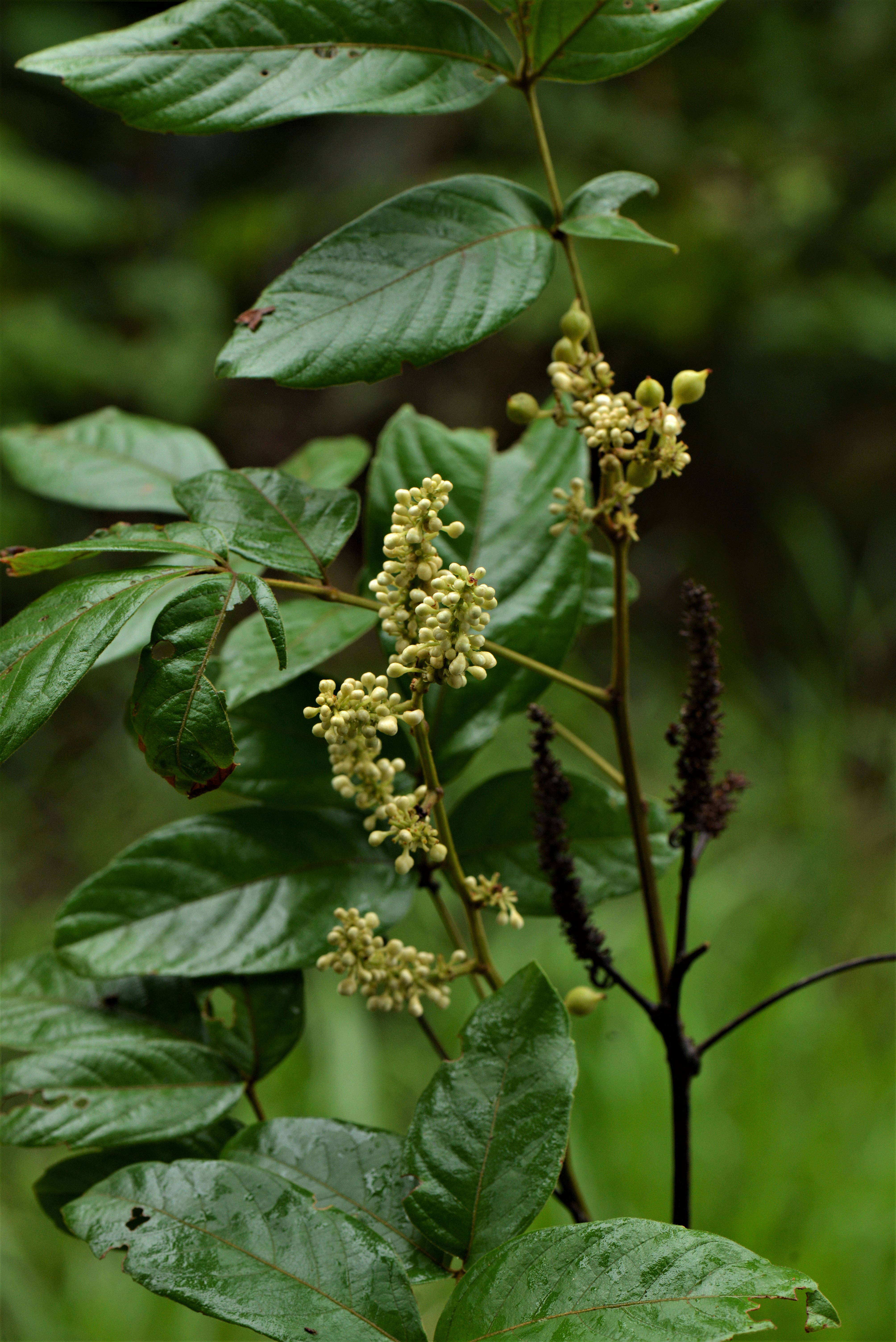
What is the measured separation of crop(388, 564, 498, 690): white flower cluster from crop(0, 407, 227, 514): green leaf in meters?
0.28

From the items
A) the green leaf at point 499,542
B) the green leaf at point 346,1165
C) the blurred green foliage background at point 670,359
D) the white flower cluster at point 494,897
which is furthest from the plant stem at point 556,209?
the blurred green foliage background at point 670,359

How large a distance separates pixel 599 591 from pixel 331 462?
0.57 ft

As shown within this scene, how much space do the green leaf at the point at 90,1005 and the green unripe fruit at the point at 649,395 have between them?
0.34 meters

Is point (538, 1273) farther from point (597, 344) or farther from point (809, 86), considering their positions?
point (809, 86)

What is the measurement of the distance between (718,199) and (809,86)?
1.64ft

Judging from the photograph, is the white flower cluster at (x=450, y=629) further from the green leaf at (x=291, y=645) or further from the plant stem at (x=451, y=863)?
the green leaf at (x=291, y=645)

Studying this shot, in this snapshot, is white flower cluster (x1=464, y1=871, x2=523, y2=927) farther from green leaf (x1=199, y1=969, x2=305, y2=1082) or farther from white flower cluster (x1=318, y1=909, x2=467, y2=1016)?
green leaf (x1=199, y1=969, x2=305, y2=1082)

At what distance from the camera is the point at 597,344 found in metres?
0.39

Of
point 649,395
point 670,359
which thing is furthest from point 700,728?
point 670,359

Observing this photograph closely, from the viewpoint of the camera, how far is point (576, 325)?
1.26 feet

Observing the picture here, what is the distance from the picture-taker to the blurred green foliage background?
239 centimetres

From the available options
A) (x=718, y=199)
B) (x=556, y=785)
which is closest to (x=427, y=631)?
(x=556, y=785)

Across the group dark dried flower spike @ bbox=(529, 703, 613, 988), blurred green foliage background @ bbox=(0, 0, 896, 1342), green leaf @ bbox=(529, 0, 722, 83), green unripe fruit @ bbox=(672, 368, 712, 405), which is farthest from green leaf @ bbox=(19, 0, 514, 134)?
blurred green foliage background @ bbox=(0, 0, 896, 1342)

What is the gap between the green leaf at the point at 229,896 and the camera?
17.4 inches
